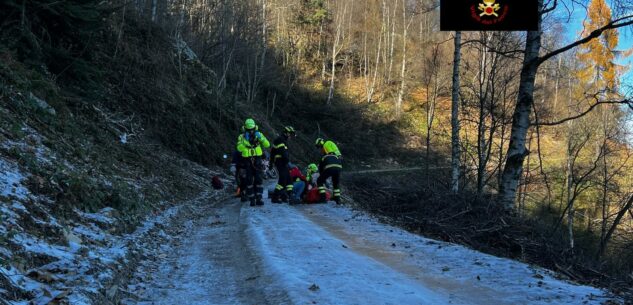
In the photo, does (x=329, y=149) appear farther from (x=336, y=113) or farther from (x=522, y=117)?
(x=336, y=113)

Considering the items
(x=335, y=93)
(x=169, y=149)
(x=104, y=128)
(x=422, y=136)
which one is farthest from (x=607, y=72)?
(x=104, y=128)

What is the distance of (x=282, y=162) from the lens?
12.0m

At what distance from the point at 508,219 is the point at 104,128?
467 inches

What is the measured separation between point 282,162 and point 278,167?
0.20 metres

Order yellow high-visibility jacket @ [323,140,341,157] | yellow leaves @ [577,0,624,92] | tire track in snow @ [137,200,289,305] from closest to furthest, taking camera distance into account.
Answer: tire track in snow @ [137,200,289,305] < yellow high-visibility jacket @ [323,140,341,157] < yellow leaves @ [577,0,624,92]

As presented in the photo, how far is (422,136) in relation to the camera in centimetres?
4556

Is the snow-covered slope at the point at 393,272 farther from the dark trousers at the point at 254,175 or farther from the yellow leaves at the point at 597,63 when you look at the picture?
the yellow leaves at the point at 597,63

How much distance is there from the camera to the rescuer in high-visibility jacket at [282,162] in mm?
11977

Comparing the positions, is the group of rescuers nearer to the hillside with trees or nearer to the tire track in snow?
the hillside with trees

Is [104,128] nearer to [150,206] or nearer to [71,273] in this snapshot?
[150,206]

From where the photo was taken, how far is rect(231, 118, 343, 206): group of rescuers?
1168 centimetres

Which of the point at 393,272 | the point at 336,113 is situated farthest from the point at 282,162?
the point at 336,113

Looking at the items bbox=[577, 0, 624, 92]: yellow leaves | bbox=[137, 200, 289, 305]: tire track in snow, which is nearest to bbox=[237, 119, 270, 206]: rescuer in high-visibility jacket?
bbox=[137, 200, 289, 305]: tire track in snow

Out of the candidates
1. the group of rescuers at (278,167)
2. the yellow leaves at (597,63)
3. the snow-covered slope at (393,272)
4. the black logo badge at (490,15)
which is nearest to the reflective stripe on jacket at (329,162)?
the group of rescuers at (278,167)
